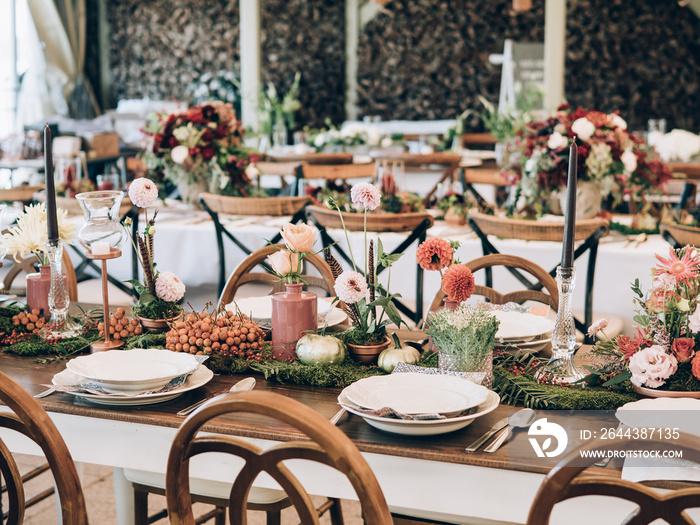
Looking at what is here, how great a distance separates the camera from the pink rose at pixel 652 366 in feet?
4.82

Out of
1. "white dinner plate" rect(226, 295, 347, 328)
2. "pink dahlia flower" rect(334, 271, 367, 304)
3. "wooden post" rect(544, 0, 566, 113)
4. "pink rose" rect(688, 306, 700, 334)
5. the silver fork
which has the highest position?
"wooden post" rect(544, 0, 566, 113)

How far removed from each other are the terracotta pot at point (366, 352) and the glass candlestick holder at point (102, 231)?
0.57 m

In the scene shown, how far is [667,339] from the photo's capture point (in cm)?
153

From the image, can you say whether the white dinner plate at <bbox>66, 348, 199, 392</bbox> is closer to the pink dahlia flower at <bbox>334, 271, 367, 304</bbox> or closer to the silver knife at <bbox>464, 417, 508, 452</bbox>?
the pink dahlia flower at <bbox>334, 271, 367, 304</bbox>

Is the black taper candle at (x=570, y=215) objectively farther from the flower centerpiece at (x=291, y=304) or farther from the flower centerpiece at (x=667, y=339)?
the flower centerpiece at (x=291, y=304)

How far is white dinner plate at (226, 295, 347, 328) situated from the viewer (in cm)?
200

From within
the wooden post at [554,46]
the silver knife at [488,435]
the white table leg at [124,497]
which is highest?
the wooden post at [554,46]

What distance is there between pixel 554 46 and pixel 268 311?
4.95 metres

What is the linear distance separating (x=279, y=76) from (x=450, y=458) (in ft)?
32.4

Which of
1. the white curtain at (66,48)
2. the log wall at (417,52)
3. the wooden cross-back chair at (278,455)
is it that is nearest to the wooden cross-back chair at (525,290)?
the wooden cross-back chair at (278,455)

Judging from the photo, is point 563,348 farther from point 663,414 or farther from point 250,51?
point 250,51

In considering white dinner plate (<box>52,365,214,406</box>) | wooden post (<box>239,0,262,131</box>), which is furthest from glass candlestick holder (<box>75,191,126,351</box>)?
wooden post (<box>239,0,262,131</box>)

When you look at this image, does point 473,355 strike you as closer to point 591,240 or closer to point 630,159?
point 591,240

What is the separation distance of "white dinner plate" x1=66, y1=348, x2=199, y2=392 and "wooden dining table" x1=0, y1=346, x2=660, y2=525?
46mm
